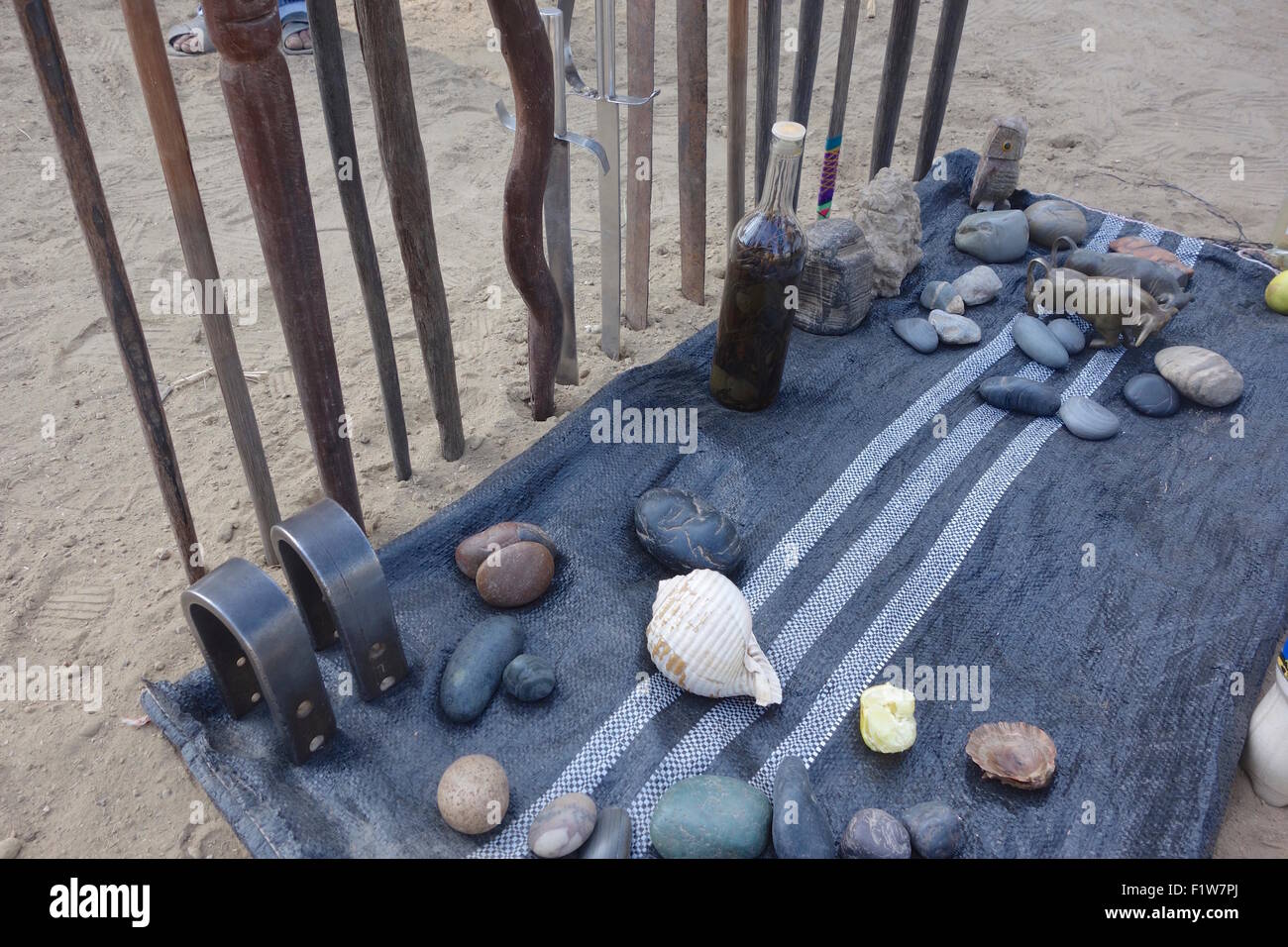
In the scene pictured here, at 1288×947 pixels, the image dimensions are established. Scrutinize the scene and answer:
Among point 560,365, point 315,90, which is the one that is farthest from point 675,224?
point 315,90

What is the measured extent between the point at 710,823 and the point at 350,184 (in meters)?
1.55

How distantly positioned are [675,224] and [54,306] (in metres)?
2.27

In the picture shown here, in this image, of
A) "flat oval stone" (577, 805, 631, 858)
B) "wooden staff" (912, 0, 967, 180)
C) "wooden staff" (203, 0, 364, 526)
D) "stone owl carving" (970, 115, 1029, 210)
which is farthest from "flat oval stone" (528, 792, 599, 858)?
"wooden staff" (912, 0, 967, 180)

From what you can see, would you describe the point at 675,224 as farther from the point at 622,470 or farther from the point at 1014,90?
the point at 1014,90

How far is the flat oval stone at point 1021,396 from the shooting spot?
255cm

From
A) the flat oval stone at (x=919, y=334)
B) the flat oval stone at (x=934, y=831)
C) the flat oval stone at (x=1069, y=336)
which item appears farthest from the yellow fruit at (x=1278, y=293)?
the flat oval stone at (x=934, y=831)

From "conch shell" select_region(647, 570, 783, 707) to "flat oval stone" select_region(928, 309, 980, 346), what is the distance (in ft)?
4.55

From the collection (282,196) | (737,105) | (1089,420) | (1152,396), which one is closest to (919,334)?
(1089,420)

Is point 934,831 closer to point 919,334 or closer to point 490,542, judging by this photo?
point 490,542

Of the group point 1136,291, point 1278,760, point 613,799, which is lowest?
point 1278,760

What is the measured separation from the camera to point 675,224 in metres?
3.74

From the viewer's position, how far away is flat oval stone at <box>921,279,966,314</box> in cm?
290

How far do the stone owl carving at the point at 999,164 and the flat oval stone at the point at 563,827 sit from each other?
8.69 feet

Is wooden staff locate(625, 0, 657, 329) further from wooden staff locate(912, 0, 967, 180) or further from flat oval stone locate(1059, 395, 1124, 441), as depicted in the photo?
flat oval stone locate(1059, 395, 1124, 441)
